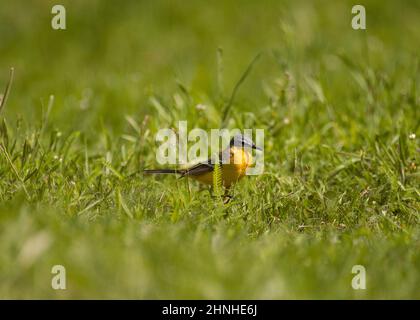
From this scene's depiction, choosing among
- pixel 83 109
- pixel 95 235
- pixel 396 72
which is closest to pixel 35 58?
pixel 83 109

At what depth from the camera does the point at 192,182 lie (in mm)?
6477

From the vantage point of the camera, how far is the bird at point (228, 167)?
6062 mm

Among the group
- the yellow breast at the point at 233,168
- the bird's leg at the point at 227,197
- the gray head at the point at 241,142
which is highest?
the gray head at the point at 241,142

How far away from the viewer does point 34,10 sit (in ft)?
36.3

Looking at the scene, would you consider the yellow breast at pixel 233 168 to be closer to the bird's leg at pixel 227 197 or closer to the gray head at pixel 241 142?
the gray head at pixel 241 142


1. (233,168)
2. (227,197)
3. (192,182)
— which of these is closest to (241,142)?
(233,168)

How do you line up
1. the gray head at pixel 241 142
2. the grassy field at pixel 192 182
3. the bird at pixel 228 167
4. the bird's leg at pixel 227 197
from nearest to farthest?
the grassy field at pixel 192 182, the bird's leg at pixel 227 197, the bird at pixel 228 167, the gray head at pixel 241 142

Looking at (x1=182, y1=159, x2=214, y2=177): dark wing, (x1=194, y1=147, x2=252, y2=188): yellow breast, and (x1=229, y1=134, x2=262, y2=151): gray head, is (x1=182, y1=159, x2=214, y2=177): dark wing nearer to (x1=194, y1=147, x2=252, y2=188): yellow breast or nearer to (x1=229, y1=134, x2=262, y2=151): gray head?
(x1=194, y1=147, x2=252, y2=188): yellow breast

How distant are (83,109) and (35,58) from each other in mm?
2909

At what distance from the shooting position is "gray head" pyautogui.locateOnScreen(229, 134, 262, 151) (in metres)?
6.23

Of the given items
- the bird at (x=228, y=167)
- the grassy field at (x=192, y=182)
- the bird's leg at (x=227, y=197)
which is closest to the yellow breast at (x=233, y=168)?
the bird at (x=228, y=167)

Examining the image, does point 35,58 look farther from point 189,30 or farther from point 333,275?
point 333,275

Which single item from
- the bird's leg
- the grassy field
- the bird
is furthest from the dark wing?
the bird's leg

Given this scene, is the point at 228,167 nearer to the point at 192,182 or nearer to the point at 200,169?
the point at 200,169
